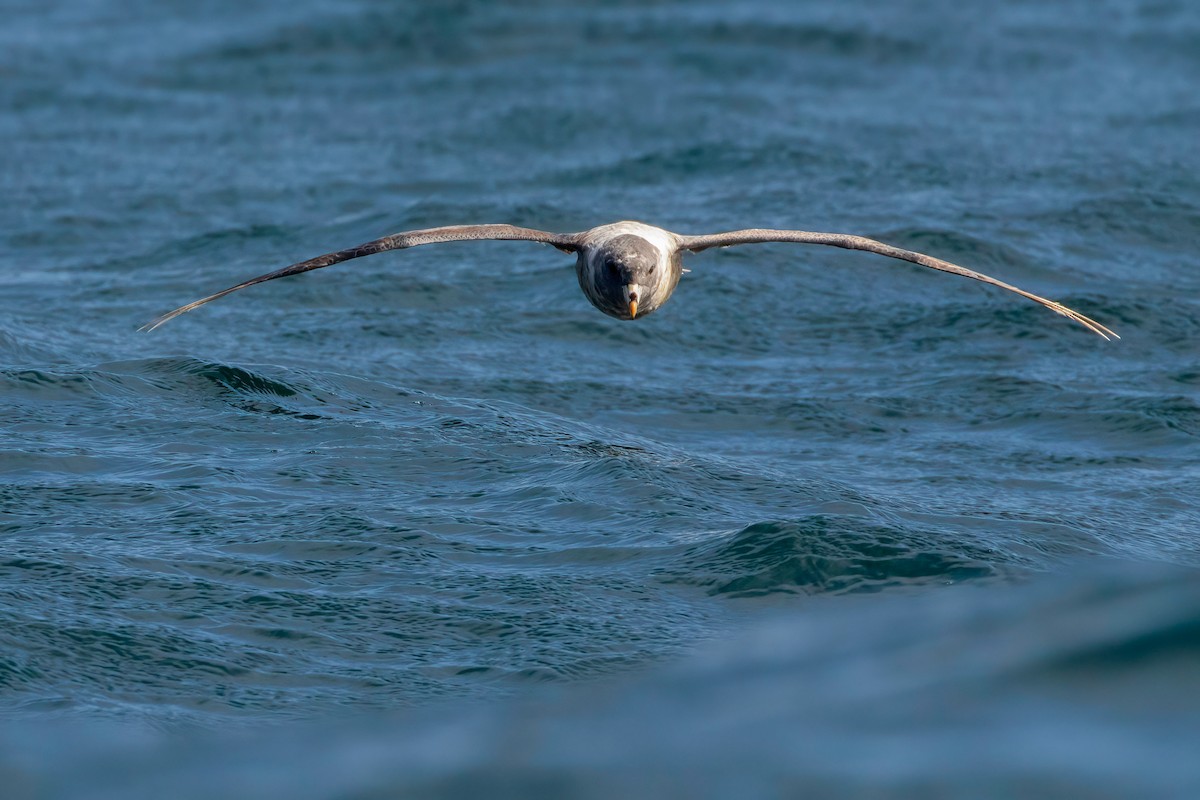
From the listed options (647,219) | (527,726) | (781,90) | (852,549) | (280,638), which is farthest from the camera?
(781,90)

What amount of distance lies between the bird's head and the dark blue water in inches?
43.8

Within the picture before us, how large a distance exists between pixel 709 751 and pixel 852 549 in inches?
204

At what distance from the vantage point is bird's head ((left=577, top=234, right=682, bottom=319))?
959cm

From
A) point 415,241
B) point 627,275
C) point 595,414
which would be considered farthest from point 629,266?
point 595,414

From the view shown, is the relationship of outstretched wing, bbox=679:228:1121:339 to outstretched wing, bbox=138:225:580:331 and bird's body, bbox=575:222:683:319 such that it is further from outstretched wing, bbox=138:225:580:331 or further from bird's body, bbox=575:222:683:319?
outstretched wing, bbox=138:225:580:331

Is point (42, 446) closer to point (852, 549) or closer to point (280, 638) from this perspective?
point (280, 638)

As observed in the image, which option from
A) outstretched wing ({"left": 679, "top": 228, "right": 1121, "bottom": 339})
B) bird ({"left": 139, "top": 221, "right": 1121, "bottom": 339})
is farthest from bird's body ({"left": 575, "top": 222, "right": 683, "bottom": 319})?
outstretched wing ({"left": 679, "top": 228, "right": 1121, "bottom": 339})

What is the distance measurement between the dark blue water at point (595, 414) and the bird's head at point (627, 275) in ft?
3.65

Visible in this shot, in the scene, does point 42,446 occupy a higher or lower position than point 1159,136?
lower

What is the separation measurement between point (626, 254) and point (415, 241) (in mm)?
1394

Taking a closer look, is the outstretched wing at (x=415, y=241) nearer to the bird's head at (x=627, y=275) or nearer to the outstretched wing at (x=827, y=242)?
the bird's head at (x=627, y=275)

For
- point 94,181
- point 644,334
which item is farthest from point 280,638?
point 94,181

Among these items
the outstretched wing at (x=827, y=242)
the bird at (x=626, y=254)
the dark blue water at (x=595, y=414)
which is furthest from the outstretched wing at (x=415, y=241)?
the dark blue water at (x=595, y=414)

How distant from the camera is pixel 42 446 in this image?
32.5 ft
